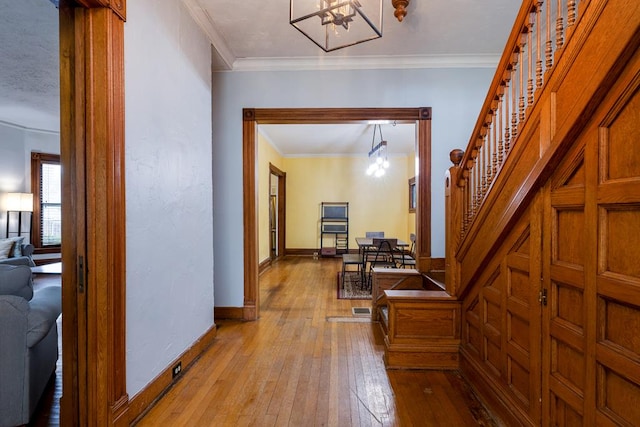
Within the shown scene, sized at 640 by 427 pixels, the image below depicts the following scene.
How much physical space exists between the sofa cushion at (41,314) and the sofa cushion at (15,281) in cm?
12

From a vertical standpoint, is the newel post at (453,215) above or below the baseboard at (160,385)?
above

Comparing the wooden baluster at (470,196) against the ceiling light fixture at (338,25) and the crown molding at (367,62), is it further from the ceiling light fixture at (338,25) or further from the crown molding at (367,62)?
the crown molding at (367,62)

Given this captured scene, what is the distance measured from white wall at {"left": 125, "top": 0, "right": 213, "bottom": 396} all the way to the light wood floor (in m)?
0.29

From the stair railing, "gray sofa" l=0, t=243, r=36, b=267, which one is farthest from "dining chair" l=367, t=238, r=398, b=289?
"gray sofa" l=0, t=243, r=36, b=267

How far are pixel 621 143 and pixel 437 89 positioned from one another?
2553 mm

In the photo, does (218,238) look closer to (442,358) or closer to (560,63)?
(442,358)

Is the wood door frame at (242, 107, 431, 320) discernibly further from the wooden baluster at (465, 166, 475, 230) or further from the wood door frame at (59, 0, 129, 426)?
the wood door frame at (59, 0, 129, 426)

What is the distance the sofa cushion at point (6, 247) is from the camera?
4886mm

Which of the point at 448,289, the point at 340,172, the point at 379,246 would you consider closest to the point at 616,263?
the point at 448,289

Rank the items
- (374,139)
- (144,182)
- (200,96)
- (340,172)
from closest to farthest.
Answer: (144,182)
(200,96)
(374,139)
(340,172)

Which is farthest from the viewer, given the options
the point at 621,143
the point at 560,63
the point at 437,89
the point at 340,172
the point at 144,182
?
the point at 340,172

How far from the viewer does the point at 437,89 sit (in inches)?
136

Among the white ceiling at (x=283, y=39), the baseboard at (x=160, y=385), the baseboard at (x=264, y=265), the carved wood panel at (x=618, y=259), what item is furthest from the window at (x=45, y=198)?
the carved wood panel at (x=618, y=259)

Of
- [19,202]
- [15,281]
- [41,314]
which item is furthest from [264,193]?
[41,314]
